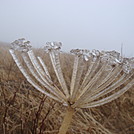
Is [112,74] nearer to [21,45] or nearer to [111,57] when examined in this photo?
[111,57]

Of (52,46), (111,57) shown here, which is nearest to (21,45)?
(52,46)

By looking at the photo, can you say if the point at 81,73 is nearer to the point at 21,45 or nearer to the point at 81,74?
the point at 81,74

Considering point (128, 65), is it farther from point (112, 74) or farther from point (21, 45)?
point (21, 45)

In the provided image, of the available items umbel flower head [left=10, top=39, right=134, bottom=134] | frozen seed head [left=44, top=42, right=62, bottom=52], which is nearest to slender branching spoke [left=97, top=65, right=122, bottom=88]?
umbel flower head [left=10, top=39, right=134, bottom=134]

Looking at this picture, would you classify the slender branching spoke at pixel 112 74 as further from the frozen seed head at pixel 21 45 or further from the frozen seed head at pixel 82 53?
the frozen seed head at pixel 21 45

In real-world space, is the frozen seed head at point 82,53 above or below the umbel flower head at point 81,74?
above

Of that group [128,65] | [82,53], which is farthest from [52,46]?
[128,65]

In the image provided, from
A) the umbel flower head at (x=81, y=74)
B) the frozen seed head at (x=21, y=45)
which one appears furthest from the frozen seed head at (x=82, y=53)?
the frozen seed head at (x=21, y=45)

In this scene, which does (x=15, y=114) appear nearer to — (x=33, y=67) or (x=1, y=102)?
(x=1, y=102)
